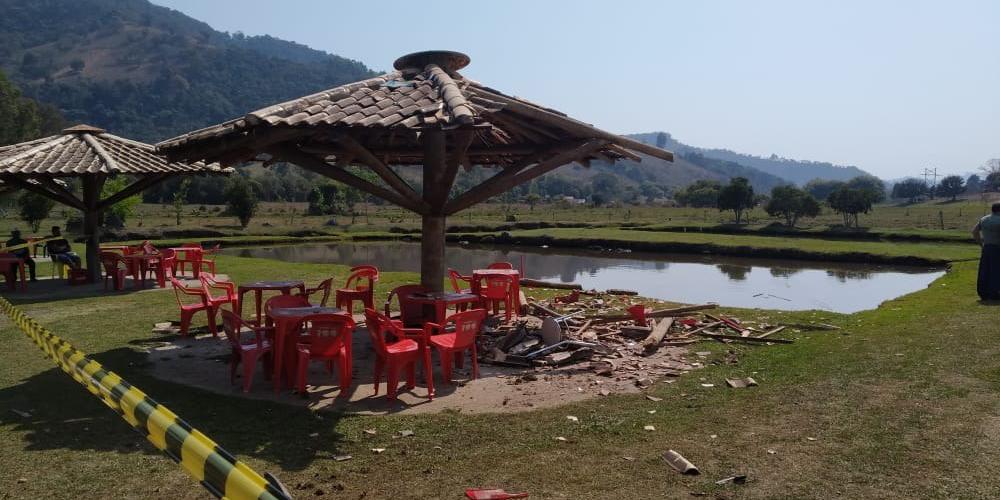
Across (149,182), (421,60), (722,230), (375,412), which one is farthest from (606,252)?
(375,412)

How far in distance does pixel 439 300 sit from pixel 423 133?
2.46 m

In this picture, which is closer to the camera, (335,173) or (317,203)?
(335,173)

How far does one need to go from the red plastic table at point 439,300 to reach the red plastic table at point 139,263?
8256mm

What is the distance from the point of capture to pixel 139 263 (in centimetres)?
1485

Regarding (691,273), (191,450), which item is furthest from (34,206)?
(191,450)

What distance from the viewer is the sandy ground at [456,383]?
6488 mm

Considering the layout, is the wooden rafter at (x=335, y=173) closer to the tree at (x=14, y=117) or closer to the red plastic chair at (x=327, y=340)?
the red plastic chair at (x=327, y=340)

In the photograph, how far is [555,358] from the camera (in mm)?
8031

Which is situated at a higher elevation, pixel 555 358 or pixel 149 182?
pixel 149 182

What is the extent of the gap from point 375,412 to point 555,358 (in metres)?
2.54

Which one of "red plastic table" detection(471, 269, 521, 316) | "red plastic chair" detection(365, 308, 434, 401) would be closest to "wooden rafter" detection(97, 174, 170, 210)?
"red plastic table" detection(471, 269, 521, 316)

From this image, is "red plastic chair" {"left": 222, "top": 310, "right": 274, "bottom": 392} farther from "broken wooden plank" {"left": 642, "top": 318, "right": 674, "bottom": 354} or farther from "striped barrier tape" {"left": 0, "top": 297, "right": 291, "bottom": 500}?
"broken wooden plank" {"left": 642, "top": 318, "right": 674, "bottom": 354}

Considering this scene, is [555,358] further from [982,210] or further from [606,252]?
[982,210]

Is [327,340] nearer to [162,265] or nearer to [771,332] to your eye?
[771,332]
